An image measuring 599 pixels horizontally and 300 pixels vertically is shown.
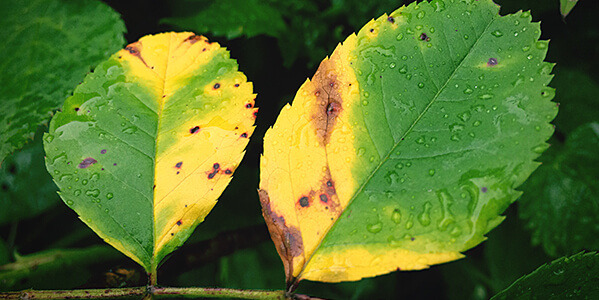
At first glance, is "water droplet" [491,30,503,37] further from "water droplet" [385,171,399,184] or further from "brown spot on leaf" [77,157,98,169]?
"brown spot on leaf" [77,157,98,169]

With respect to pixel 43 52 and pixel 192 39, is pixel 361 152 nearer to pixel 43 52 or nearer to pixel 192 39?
pixel 192 39

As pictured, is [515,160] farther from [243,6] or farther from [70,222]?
[70,222]

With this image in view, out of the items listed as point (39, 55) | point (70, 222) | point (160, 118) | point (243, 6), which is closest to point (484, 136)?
point (160, 118)

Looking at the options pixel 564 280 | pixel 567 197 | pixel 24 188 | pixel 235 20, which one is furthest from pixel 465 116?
pixel 24 188

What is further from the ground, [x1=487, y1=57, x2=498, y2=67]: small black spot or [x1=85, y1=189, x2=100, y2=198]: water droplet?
[x1=487, y1=57, x2=498, y2=67]: small black spot

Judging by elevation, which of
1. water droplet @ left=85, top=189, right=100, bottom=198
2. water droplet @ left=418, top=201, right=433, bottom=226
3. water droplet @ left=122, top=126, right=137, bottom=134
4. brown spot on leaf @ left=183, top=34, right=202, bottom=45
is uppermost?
brown spot on leaf @ left=183, top=34, right=202, bottom=45

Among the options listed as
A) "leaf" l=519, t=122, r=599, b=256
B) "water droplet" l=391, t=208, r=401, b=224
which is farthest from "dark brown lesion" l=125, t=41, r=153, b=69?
"leaf" l=519, t=122, r=599, b=256
